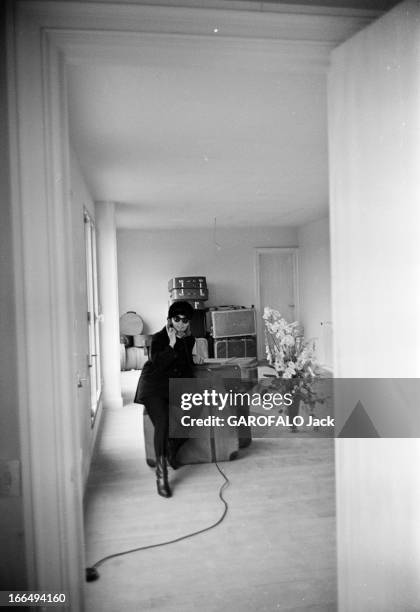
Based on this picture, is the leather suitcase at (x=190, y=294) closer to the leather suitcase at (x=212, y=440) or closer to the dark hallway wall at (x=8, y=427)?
the leather suitcase at (x=212, y=440)

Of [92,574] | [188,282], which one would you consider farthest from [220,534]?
[188,282]

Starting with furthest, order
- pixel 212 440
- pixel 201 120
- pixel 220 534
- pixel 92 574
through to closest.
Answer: pixel 212 440, pixel 201 120, pixel 220 534, pixel 92 574

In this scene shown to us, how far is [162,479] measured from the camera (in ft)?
11.4

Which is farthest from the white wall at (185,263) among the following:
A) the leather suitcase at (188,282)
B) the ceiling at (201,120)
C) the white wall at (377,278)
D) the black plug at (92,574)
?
the white wall at (377,278)

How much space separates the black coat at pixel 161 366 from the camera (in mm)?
3613

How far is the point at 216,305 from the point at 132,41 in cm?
773

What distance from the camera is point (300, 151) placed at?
155 inches

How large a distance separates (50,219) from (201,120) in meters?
2.08

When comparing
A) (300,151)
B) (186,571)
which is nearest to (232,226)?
(300,151)

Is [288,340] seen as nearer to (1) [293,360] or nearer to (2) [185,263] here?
(1) [293,360]

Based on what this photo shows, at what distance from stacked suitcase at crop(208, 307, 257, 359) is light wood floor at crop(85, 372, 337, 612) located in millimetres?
4274

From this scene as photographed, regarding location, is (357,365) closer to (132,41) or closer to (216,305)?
(132,41)

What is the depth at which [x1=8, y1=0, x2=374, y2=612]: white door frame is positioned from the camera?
4.33 ft

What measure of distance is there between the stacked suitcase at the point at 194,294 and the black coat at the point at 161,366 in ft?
15.7
